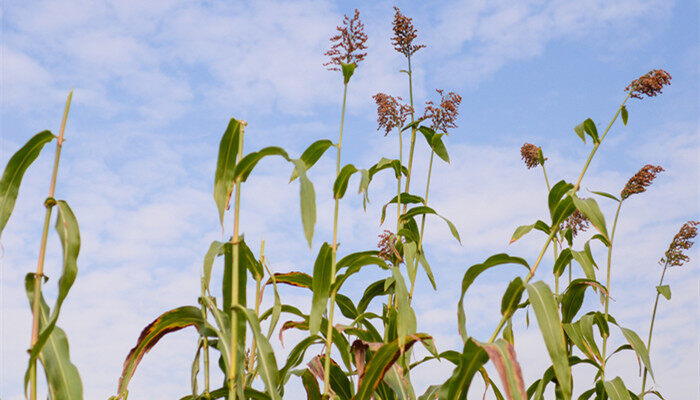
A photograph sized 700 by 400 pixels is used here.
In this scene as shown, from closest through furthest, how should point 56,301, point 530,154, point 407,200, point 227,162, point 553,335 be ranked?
1. point 56,301
2. point 553,335
3. point 227,162
4. point 407,200
5. point 530,154

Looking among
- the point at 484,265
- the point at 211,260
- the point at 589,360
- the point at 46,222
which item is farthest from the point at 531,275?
the point at 46,222

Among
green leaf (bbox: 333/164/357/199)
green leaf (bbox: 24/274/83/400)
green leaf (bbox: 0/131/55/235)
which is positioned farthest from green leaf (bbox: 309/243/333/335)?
green leaf (bbox: 0/131/55/235)

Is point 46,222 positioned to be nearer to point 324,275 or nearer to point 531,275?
point 324,275

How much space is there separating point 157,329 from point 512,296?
1.00 metres

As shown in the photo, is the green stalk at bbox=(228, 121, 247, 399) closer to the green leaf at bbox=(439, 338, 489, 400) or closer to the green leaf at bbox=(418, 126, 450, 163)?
the green leaf at bbox=(439, 338, 489, 400)

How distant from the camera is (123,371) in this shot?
1.66m

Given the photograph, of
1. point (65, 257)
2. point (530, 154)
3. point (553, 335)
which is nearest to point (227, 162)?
point (65, 257)

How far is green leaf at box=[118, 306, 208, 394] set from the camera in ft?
5.34

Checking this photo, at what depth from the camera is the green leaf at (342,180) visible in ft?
5.92

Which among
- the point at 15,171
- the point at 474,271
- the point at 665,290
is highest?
the point at 15,171

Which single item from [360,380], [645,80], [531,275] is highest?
[645,80]

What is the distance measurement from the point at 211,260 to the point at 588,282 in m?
1.28

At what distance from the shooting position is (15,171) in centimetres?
149

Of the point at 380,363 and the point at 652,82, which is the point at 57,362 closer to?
the point at 380,363
